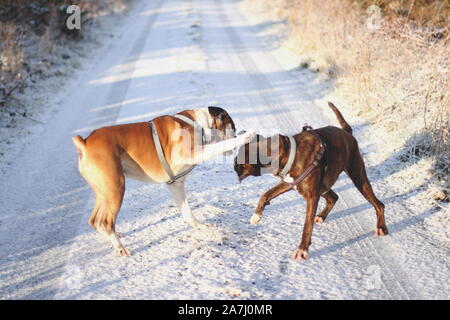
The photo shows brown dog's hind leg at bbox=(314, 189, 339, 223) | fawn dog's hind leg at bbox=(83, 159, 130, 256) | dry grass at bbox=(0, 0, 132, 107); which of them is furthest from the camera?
dry grass at bbox=(0, 0, 132, 107)

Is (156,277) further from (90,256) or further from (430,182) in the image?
(430,182)

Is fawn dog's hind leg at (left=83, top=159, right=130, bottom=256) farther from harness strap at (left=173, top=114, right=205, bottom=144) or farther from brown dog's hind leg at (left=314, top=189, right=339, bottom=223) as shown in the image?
brown dog's hind leg at (left=314, top=189, right=339, bottom=223)

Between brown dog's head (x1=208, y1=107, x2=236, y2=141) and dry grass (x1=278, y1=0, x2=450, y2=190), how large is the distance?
2749 millimetres

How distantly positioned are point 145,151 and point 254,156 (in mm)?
1022

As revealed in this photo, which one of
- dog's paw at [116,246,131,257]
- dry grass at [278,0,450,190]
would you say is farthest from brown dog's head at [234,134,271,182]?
dry grass at [278,0,450,190]

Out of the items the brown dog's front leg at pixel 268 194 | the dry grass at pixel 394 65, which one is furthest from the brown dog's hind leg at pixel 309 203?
the dry grass at pixel 394 65

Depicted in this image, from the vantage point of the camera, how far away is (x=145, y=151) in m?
3.91

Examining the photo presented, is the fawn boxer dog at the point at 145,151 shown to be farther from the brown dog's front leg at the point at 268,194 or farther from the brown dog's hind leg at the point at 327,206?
the brown dog's hind leg at the point at 327,206

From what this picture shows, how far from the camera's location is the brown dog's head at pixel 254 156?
12.3ft

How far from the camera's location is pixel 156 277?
12.2 ft

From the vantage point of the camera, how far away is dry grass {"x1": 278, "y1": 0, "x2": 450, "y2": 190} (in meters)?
5.71

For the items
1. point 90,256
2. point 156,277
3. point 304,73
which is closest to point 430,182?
point 156,277

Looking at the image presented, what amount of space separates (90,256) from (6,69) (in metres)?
6.84

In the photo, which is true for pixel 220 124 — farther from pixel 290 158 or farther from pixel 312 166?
pixel 312 166
